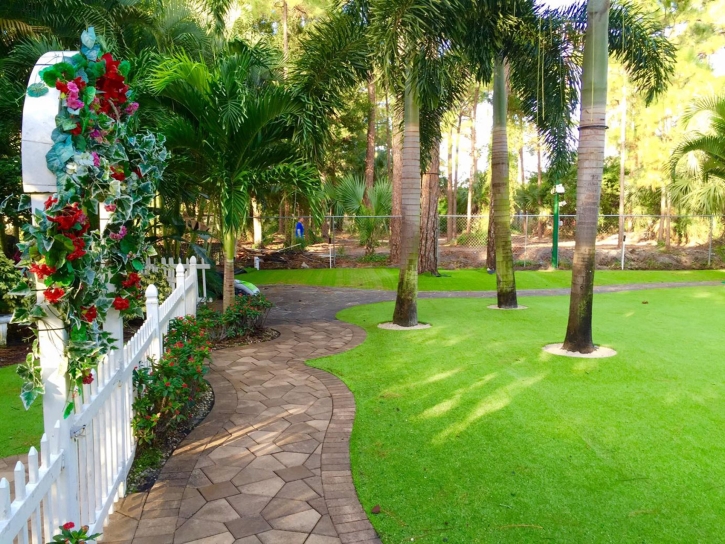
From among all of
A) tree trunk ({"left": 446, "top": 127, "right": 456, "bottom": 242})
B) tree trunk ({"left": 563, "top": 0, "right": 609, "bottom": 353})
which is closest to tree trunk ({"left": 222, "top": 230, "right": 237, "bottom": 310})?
tree trunk ({"left": 563, "top": 0, "right": 609, "bottom": 353})

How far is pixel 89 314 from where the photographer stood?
2.39m

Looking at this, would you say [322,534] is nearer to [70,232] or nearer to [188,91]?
[70,232]

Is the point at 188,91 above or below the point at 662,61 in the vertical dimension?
below

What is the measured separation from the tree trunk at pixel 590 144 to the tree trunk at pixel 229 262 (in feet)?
14.6

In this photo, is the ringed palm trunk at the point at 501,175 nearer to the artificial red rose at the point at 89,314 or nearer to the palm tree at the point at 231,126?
the palm tree at the point at 231,126

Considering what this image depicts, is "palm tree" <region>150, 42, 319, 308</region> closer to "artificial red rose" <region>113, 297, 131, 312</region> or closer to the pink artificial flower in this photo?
"artificial red rose" <region>113, 297, 131, 312</region>

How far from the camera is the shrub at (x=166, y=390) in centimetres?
370

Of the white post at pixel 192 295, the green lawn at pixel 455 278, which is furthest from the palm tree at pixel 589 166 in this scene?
the green lawn at pixel 455 278

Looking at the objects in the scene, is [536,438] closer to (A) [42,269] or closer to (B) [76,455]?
(B) [76,455]

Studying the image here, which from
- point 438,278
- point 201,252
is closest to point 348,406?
point 201,252

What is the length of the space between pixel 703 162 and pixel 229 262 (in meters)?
14.0

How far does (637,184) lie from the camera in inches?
926

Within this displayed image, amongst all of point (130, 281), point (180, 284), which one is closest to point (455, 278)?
point (180, 284)

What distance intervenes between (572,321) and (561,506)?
386 centimetres
